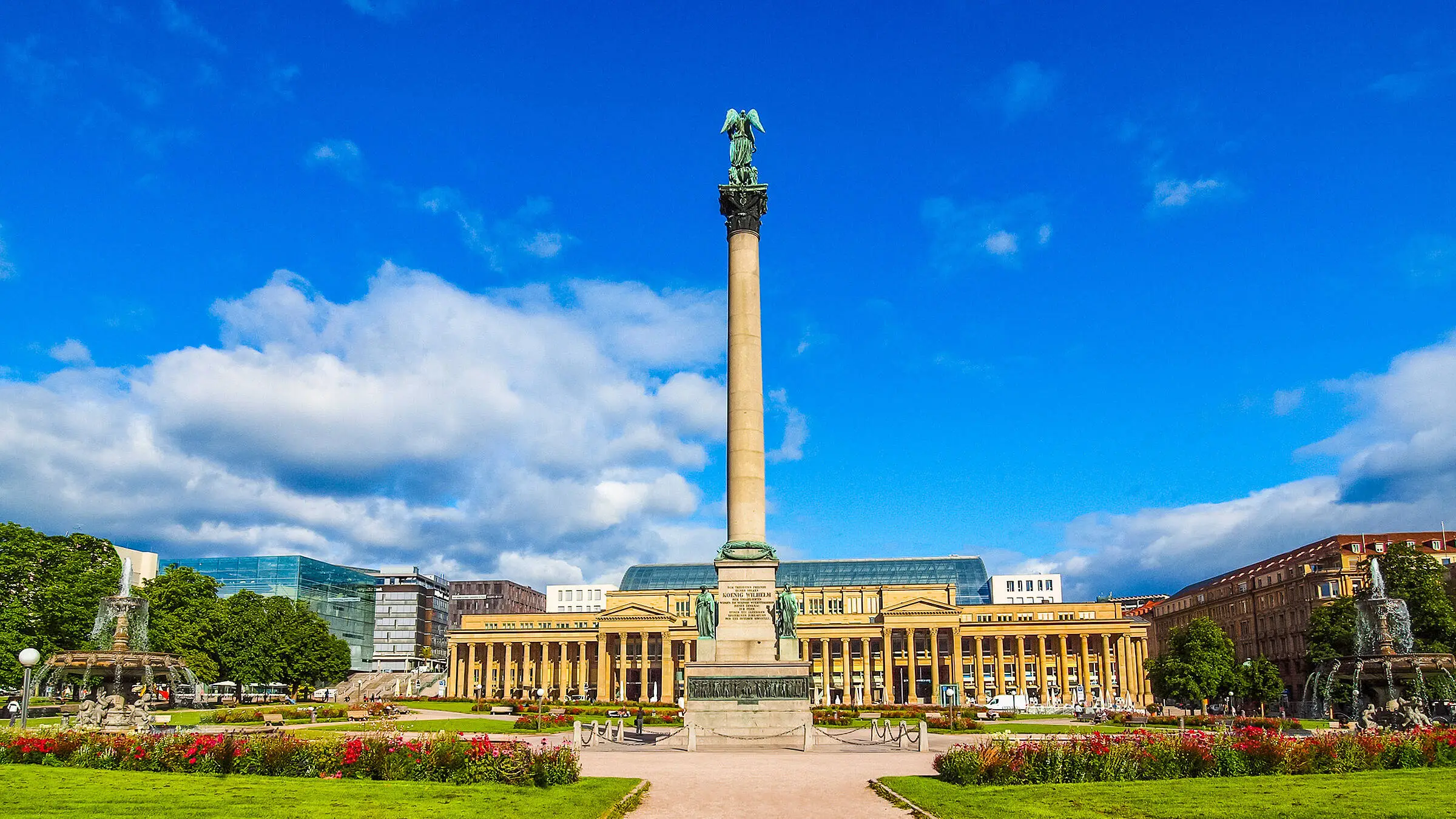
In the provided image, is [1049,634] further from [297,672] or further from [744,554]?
[744,554]

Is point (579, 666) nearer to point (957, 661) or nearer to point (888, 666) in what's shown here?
point (888, 666)

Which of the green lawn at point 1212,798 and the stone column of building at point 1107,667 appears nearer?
the green lawn at point 1212,798

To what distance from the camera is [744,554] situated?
4778 centimetres

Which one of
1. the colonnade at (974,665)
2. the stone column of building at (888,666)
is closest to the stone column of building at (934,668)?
the colonnade at (974,665)

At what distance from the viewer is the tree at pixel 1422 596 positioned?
78938 mm

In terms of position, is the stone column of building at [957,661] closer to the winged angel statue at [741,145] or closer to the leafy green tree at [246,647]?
the leafy green tree at [246,647]

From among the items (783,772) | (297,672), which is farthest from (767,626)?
(297,672)

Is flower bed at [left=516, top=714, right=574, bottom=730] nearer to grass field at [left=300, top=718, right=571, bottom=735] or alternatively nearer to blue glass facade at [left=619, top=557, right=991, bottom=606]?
grass field at [left=300, top=718, right=571, bottom=735]

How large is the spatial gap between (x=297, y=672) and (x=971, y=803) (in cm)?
9065

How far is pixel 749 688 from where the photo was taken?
43812 mm

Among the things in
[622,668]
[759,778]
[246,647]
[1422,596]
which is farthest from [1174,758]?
[622,668]

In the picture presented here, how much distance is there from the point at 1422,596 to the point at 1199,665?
1938 cm

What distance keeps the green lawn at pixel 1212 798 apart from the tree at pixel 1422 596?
2393 inches

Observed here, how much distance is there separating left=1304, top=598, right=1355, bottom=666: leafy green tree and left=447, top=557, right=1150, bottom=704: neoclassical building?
65457mm
